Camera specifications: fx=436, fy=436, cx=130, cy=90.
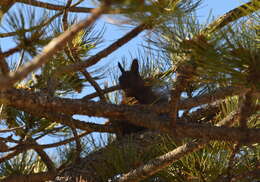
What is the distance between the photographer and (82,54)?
9.83ft

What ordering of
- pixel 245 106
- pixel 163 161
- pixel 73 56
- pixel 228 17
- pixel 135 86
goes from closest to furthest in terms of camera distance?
pixel 245 106, pixel 228 17, pixel 163 161, pixel 73 56, pixel 135 86

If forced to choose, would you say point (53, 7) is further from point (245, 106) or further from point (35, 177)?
point (245, 106)

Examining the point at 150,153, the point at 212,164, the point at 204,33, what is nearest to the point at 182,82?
the point at 204,33

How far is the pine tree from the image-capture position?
4.76ft

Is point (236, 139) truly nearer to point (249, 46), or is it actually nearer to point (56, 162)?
point (249, 46)

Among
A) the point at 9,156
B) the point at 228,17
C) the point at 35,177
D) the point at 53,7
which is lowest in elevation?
the point at 35,177

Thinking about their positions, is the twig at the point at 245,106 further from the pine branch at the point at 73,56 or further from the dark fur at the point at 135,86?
the dark fur at the point at 135,86

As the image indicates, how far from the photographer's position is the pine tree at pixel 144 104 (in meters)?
1.45

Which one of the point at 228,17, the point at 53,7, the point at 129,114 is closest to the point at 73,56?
the point at 53,7

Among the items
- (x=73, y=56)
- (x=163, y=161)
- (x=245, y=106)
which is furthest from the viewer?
(x=73, y=56)

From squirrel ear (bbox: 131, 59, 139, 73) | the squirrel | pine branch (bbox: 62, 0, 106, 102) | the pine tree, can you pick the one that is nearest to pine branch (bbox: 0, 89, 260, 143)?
the pine tree

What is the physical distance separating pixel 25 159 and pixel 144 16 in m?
1.85

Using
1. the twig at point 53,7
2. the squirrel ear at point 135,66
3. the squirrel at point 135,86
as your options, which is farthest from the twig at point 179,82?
the squirrel ear at point 135,66

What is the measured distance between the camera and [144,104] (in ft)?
8.21
